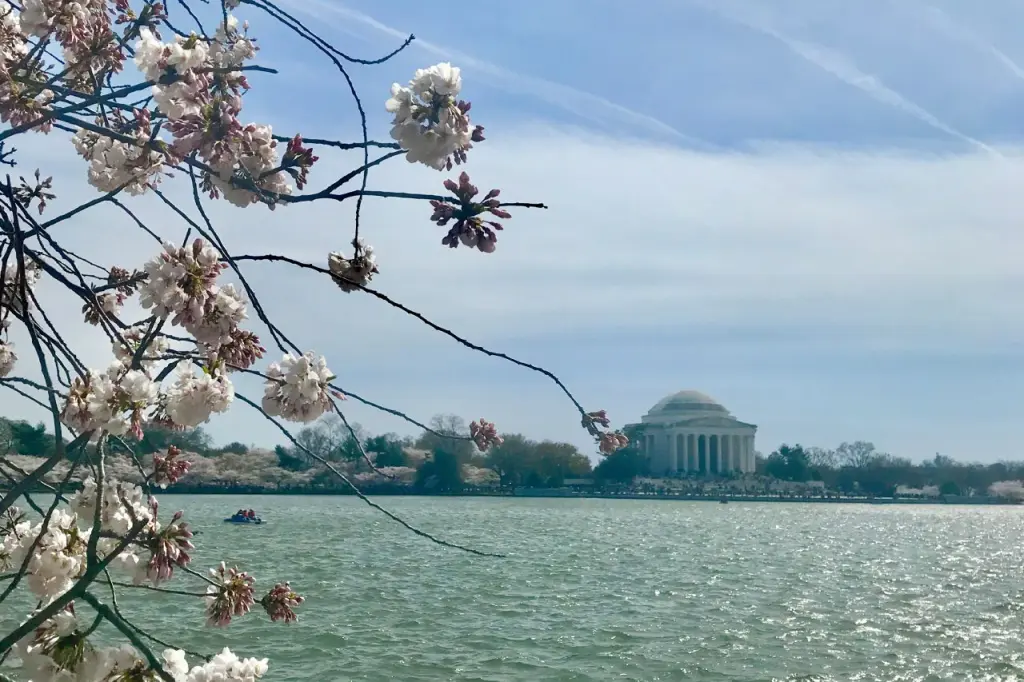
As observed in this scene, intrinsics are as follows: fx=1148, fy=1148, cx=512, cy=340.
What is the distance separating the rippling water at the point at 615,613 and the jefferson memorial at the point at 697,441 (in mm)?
71718

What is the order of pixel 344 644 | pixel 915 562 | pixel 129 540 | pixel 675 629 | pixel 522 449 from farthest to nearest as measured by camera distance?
pixel 522 449
pixel 915 562
pixel 675 629
pixel 344 644
pixel 129 540

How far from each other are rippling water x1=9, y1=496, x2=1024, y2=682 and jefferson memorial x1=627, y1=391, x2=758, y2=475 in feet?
235

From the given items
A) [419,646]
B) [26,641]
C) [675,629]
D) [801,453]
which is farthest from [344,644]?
[801,453]

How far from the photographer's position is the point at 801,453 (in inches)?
4451

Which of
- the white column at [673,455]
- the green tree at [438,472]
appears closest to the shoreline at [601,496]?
the green tree at [438,472]

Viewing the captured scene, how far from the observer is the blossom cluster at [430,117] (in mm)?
2285

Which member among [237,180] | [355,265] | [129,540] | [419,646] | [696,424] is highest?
[696,424]

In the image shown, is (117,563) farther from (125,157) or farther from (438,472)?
(438,472)

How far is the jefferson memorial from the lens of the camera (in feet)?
352

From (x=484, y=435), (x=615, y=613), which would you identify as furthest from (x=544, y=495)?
(x=484, y=435)

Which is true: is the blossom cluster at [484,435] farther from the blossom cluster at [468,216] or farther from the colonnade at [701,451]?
the colonnade at [701,451]

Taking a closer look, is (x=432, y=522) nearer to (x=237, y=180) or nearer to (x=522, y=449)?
(x=237, y=180)

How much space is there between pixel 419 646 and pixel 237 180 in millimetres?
11670

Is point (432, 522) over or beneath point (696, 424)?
beneath
